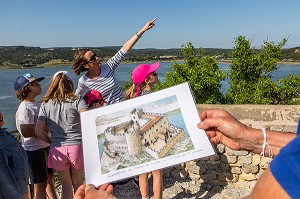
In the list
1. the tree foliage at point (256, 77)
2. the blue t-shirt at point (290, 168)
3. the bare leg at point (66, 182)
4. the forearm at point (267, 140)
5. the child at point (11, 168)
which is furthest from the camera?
the tree foliage at point (256, 77)

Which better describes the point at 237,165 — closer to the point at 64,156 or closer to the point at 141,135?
the point at 64,156

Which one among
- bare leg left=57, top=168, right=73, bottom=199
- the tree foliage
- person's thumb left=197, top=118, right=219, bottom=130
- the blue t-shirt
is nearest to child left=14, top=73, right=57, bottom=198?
bare leg left=57, top=168, right=73, bottom=199

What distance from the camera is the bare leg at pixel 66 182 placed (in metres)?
2.79

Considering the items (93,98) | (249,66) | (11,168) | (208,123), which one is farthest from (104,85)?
(249,66)

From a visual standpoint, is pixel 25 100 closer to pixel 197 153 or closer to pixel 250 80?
pixel 197 153

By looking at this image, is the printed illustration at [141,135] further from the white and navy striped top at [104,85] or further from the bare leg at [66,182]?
the white and navy striped top at [104,85]

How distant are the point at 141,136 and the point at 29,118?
1719 mm

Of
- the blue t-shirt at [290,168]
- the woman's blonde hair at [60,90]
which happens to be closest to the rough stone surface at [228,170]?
the woman's blonde hair at [60,90]

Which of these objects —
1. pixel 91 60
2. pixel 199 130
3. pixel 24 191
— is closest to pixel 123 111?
pixel 199 130

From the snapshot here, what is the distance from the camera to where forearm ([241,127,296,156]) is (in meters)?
1.50

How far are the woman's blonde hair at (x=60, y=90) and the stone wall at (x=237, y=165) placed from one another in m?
1.37

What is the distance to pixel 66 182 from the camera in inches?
111

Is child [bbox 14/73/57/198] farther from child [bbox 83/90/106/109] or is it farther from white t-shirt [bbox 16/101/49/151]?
child [bbox 83/90/106/109]

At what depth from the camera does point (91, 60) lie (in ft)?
10.2
